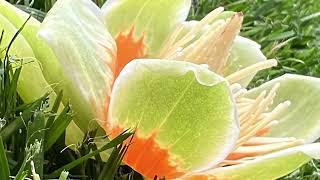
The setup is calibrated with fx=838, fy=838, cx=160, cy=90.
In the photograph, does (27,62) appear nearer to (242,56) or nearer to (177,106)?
(177,106)

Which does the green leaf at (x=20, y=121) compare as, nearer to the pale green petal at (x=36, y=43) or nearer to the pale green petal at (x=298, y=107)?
the pale green petal at (x=36, y=43)

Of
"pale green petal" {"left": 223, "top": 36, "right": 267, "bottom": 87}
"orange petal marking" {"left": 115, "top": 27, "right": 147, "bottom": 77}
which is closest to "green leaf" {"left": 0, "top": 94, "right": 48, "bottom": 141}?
"orange petal marking" {"left": 115, "top": 27, "right": 147, "bottom": 77}

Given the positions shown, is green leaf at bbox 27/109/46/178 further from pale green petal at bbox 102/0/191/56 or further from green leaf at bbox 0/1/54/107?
pale green petal at bbox 102/0/191/56

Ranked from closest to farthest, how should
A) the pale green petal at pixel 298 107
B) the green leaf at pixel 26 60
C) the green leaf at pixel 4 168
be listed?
the green leaf at pixel 4 168
the green leaf at pixel 26 60
the pale green petal at pixel 298 107

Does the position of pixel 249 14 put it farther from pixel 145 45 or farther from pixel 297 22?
→ pixel 145 45

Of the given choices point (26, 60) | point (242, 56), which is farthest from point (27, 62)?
point (242, 56)

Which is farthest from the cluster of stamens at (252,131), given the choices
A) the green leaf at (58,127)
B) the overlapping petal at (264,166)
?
the green leaf at (58,127)
